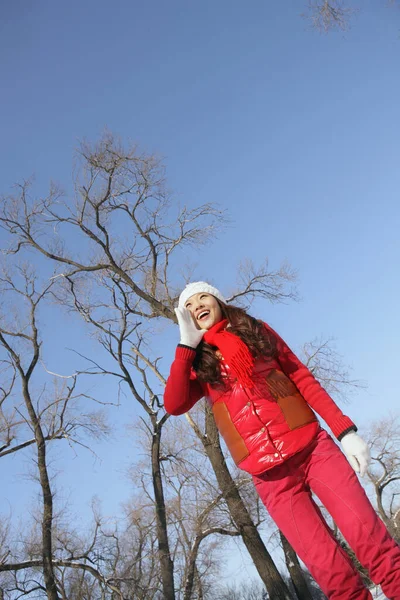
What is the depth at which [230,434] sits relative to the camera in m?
2.71

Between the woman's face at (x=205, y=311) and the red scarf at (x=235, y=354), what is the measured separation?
6.1 inches

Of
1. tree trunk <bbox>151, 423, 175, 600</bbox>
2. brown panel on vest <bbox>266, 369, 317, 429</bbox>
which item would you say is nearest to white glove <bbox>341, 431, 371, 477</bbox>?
brown panel on vest <bbox>266, 369, 317, 429</bbox>

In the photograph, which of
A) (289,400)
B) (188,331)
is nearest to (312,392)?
(289,400)

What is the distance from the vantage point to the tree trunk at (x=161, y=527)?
12.0 meters

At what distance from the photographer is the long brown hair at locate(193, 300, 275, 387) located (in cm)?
285

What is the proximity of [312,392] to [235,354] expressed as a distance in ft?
1.54

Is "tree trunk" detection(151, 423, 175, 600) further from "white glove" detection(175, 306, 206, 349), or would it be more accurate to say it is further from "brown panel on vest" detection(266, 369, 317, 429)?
"brown panel on vest" detection(266, 369, 317, 429)

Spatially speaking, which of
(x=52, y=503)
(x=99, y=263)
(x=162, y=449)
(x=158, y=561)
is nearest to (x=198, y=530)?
(x=158, y=561)

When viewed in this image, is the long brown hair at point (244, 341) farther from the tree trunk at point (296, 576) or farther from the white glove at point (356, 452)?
the tree trunk at point (296, 576)

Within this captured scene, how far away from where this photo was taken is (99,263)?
11.6m

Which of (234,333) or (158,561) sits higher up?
(158,561)

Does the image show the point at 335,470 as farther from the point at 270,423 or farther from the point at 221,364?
the point at 221,364

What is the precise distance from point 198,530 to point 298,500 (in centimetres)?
1114

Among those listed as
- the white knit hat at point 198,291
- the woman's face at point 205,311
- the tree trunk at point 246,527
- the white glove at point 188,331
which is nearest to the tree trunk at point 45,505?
the tree trunk at point 246,527
